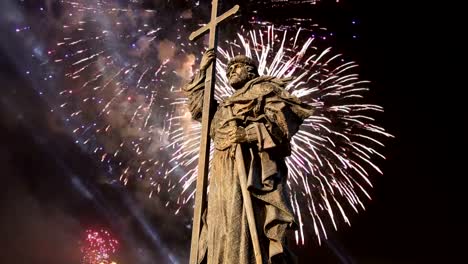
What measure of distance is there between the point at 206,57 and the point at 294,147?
8800mm

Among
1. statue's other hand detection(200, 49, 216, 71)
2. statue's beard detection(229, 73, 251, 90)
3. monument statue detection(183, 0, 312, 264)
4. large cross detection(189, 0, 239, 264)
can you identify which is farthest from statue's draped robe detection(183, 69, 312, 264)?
statue's other hand detection(200, 49, 216, 71)

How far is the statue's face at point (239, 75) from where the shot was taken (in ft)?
30.8

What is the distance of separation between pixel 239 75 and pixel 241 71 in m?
0.08

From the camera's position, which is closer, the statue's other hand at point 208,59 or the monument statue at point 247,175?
the monument statue at point 247,175

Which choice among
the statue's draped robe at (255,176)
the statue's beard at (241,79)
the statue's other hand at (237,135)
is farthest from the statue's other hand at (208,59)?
the statue's other hand at (237,135)

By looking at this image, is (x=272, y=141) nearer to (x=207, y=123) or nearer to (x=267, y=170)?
(x=267, y=170)

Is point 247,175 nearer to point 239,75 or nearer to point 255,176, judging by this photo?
point 255,176

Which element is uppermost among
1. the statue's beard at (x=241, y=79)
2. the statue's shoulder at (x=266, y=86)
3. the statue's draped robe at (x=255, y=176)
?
the statue's beard at (x=241, y=79)

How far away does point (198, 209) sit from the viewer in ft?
27.1

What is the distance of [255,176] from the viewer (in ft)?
26.2

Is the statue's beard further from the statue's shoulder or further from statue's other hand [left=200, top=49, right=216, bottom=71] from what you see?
statue's other hand [left=200, top=49, right=216, bottom=71]

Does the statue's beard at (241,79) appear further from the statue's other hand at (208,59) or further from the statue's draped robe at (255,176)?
the statue's other hand at (208,59)

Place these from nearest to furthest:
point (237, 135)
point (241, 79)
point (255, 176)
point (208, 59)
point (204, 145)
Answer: point (255, 176), point (237, 135), point (204, 145), point (241, 79), point (208, 59)

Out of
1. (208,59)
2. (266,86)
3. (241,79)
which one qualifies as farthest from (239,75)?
(266,86)
